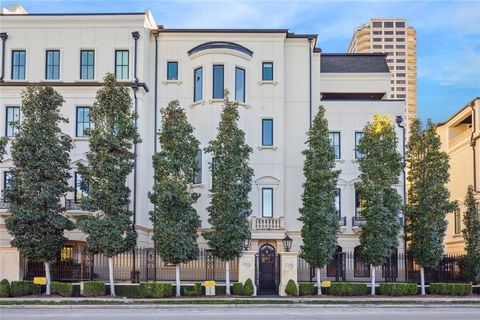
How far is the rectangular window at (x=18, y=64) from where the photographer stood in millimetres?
40281

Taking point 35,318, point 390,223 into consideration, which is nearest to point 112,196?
point 35,318

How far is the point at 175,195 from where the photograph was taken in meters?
32.2

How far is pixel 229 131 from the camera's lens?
3412 centimetres

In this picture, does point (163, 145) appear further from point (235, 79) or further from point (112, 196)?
point (235, 79)

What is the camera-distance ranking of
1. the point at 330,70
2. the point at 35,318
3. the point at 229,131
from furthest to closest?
1. the point at 330,70
2. the point at 229,131
3. the point at 35,318

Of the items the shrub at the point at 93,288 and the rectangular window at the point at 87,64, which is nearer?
the shrub at the point at 93,288

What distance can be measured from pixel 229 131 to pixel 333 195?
612 cm

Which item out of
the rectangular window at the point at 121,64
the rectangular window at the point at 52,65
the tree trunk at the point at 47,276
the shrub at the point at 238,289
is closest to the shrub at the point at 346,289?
the shrub at the point at 238,289

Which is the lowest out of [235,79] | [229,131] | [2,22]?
[229,131]

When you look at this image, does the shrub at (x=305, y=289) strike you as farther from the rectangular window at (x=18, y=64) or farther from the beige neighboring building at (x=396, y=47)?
the beige neighboring building at (x=396, y=47)

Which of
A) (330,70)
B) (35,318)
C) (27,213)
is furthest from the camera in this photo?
(330,70)

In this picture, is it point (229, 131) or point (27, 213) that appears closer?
point (27, 213)

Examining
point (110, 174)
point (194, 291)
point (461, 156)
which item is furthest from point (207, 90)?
point (461, 156)

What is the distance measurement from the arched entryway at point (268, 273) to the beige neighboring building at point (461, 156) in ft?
55.3
